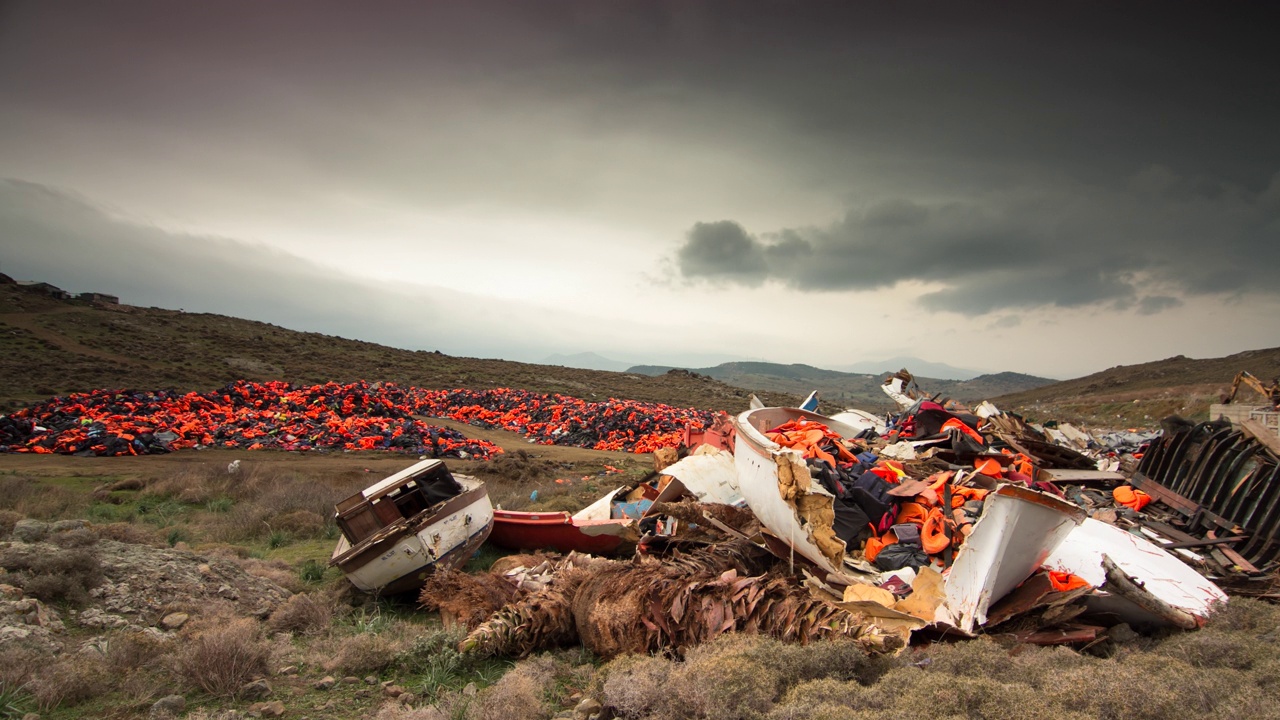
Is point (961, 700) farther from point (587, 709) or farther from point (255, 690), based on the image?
point (255, 690)

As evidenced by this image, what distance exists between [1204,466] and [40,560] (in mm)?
12477

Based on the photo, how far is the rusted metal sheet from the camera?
575 cm

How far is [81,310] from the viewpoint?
1528 inches

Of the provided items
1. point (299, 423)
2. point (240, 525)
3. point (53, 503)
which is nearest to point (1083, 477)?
point (240, 525)

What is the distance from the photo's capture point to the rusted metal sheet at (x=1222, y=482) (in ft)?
18.9

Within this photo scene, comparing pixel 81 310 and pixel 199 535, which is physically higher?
pixel 81 310

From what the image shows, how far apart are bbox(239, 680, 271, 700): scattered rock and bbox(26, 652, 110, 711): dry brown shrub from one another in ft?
3.02

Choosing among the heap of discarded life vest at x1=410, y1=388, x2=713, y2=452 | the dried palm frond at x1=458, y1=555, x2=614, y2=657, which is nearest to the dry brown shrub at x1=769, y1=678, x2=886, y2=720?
the dried palm frond at x1=458, y1=555, x2=614, y2=657

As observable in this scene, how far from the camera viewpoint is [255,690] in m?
4.50

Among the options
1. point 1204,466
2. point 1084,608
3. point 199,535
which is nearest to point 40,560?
point 199,535

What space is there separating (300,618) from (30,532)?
305 cm

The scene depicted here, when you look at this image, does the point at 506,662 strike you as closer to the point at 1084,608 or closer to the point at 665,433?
the point at 1084,608

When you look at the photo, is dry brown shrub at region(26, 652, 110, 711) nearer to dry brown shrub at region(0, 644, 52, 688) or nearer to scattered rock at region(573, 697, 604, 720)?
dry brown shrub at region(0, 644, 52, 688)

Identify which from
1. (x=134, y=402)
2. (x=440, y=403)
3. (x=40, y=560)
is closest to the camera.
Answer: (x=40, y=560)
